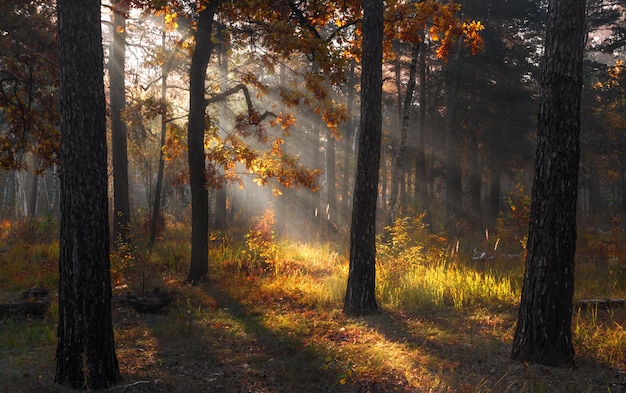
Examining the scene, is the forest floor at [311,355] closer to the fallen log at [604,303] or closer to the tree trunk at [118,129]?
the fallen log at [604,303]

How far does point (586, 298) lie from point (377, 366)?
4223mm

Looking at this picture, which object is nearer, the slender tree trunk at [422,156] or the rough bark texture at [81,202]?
the rough bark texture at [81,202]

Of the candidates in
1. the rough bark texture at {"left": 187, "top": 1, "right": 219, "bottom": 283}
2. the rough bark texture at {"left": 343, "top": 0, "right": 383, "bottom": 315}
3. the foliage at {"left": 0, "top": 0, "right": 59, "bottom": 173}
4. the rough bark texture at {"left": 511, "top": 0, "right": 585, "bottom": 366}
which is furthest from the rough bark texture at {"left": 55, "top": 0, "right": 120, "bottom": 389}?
the rough bark texture at {"left": 187, "top": 1, "right": 219, "bottom": 283}

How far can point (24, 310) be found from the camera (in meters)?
7.59

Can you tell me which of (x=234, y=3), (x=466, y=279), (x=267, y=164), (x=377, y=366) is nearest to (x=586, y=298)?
(x=466, y=279)

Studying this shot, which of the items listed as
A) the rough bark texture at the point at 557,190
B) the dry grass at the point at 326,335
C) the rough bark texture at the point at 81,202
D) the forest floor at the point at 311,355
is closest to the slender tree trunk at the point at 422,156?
the dry grass at the point at 326,335

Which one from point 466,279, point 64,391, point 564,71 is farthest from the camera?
point 466,279

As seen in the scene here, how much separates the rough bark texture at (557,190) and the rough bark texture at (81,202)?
16.0 ft

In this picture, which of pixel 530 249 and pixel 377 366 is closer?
pixel 530 249

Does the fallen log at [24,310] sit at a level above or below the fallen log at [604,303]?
below

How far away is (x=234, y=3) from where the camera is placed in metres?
10.3

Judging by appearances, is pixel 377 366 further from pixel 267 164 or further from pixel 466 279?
pixel 267 164

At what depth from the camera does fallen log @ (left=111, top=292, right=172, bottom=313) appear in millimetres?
8336

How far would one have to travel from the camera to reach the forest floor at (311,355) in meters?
4.90
